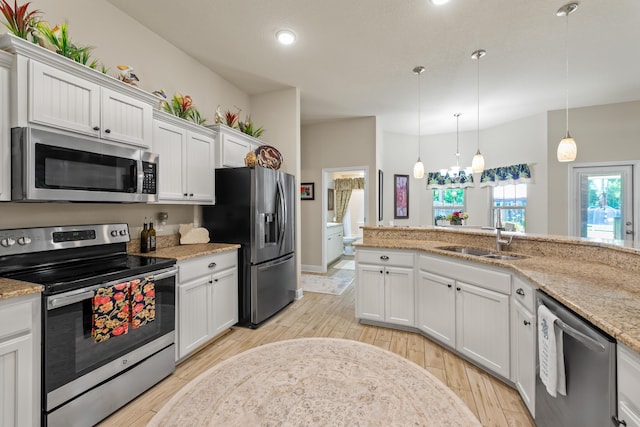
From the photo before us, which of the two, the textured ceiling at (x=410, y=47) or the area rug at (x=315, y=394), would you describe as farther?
the textured ceiling at (x=410, y=47)

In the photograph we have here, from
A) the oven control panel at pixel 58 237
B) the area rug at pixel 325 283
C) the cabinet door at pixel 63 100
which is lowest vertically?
the area rug at pixel 325 283

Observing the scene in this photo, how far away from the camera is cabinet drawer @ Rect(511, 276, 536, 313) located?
1600 millimetres

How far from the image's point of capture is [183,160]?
262cm

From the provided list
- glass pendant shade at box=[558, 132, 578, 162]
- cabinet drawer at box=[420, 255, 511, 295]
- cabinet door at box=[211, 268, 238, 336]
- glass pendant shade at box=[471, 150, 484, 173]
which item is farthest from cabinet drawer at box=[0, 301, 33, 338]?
glass pendant shade at box=[471, 150, 484, 173]

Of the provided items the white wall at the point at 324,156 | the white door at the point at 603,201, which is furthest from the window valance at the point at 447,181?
the white wall at the point at 324,156

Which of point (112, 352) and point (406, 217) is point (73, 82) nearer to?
point (112, 352)

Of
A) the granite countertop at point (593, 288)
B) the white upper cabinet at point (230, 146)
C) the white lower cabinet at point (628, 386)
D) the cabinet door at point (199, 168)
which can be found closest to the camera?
the white lower cabinet at point (628, 386)

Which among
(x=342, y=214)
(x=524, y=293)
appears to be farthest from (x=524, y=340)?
(x=342, y=214)

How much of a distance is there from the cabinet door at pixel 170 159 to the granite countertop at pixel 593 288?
2.62 meters

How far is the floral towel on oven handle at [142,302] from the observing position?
1.75 meters

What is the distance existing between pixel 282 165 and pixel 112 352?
2828 mm

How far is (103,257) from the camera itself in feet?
6.73

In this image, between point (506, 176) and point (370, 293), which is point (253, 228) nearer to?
point (370, 293)

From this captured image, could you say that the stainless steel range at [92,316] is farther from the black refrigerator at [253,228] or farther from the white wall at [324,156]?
the white wall at [324,156]
